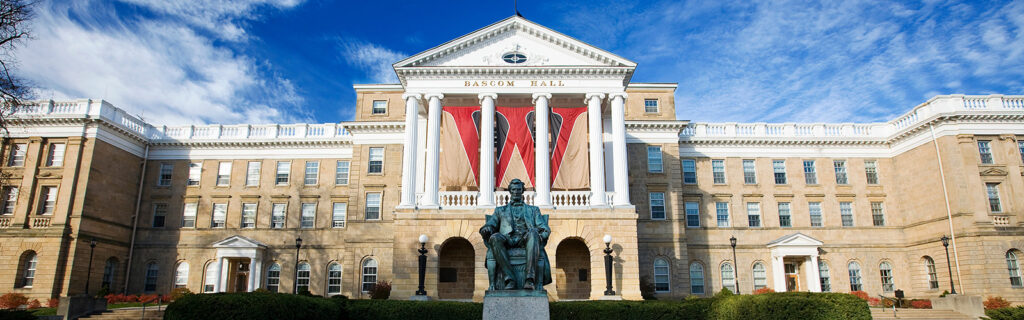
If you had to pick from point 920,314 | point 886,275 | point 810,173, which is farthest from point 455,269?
point 886,275

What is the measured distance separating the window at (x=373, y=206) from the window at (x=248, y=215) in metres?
7.58

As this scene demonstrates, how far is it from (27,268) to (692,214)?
36726mm

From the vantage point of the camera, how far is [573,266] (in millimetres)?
32906

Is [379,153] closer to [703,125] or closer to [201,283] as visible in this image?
[201,283]

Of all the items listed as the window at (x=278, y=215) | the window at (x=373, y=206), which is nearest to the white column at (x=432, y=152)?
the window at (x=373, y=206)

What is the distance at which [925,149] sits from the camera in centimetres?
3697

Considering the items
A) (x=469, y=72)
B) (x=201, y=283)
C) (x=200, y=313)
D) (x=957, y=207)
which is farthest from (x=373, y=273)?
(x=957, y=207)

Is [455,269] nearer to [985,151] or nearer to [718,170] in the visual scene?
[718,170]

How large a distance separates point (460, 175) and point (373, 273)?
10914mm

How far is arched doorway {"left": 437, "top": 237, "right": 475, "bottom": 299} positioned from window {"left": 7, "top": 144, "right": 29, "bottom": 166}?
80.1ft

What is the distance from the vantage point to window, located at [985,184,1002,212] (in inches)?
1353

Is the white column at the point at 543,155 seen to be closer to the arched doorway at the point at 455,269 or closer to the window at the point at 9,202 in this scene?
the arched doorway at the point at 455,269

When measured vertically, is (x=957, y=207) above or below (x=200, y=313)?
above

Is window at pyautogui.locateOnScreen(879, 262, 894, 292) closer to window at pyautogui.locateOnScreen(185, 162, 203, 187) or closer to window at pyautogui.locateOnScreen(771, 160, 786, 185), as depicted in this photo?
window at pyautogui.locateOnScreen(771, 160, 786, 185)
